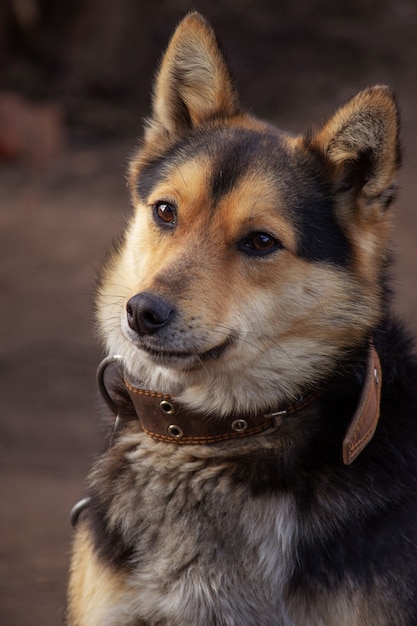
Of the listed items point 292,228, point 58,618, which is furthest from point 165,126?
point 58,618

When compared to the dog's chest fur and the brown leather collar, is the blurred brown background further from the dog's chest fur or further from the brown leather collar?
the brown leather collar

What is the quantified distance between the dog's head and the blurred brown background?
2238mm

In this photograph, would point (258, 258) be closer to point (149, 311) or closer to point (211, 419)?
point (149, 311)

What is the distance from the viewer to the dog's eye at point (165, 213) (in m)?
3.54

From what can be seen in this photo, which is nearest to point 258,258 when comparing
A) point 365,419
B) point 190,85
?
point 365,419

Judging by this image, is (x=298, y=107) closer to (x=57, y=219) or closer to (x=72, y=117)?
(x=72, y=117)

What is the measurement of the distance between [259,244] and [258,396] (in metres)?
0.55

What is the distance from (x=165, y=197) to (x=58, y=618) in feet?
8.37

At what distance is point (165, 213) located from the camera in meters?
3.57

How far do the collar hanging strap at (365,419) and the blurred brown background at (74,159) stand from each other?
2.37m

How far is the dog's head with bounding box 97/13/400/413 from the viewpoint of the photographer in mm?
3275

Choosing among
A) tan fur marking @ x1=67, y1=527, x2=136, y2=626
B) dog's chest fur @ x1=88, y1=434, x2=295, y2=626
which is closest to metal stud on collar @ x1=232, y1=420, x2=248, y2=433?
dog's chest fur @ x1=88, y1=434, x2=295, y2=626

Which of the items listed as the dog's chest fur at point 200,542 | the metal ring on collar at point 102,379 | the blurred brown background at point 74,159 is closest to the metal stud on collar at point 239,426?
the dog's chest fur at point 200,542

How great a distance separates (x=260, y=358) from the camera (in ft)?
11.2
